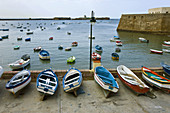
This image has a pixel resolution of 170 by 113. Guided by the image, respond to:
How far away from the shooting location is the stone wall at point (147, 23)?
5775 cm

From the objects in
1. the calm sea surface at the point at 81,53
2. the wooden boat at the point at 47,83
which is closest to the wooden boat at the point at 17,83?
the wooden boat at the point at 47,83

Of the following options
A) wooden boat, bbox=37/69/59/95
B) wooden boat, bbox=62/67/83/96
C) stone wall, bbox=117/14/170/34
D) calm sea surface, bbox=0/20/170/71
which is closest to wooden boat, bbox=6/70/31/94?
wooden boat, bbox=37/69/59/95

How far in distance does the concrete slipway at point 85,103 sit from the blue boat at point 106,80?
0.60 m

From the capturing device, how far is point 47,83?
7.44 meters

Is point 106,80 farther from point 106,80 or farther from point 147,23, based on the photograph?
point 147,23

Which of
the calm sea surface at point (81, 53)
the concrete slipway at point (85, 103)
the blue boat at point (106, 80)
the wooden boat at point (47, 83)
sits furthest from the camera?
the calm sea surface at point (81, 53)

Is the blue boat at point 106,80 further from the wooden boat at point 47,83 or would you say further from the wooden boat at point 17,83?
the wooden boat at point 17,83

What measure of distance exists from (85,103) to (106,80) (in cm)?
244

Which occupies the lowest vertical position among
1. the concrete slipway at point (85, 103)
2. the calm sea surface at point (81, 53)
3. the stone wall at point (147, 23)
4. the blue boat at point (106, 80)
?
the calm sea surface at point (81, 53)

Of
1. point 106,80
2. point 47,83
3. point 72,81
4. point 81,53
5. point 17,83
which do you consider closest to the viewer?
point 17,83

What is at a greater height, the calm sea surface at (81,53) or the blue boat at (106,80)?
the blue boat at (106,80)

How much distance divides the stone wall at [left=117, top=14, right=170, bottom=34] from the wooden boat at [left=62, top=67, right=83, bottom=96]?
6422 cm

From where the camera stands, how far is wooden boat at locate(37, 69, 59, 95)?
6688 millimetres

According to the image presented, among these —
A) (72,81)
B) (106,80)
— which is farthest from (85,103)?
(106,80)
